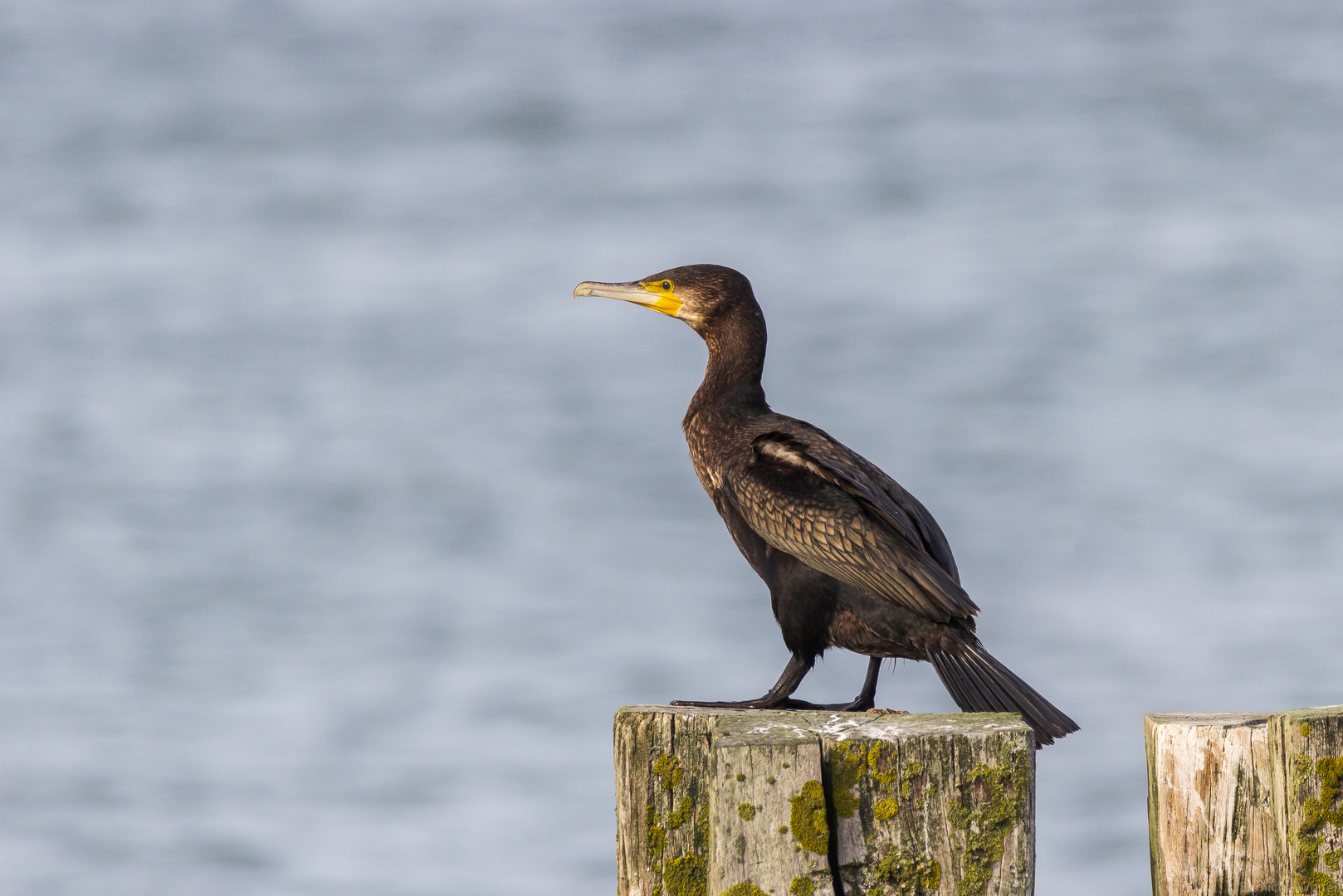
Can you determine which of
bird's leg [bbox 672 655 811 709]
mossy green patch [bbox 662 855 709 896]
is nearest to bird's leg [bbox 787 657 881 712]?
bird's leg [bbox 672 655 811 709]

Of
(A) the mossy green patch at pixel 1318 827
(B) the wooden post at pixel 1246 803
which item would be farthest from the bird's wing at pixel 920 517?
(A) the mossy green patch at pixel 1318 827

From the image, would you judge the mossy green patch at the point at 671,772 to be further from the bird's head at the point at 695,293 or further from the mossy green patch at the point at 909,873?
the bird's head at the point at 695,293

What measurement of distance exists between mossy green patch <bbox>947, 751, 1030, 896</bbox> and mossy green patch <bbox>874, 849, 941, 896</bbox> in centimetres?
6

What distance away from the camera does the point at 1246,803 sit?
9.91 ft

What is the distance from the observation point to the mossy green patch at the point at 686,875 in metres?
2.91

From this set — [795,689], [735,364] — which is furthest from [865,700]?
[735,364]

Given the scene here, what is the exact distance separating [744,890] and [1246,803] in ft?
3.89

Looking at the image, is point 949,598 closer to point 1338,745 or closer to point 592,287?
point 1338,745

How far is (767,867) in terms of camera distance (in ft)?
8.45

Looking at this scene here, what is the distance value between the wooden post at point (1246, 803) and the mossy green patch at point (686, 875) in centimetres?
106

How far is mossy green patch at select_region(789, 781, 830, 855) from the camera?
256 centimetres

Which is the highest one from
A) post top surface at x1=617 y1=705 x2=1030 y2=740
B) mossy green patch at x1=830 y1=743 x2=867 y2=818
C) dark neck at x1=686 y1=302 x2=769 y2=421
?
dark neck at x1=686 y1=302 x2=769 y2=421

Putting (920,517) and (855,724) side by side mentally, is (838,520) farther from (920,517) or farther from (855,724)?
(855,724)

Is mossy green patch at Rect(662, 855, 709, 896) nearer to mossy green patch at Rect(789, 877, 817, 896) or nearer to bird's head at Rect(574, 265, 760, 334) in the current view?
mossy green patch at Rect(789, 877, 817, 896)
